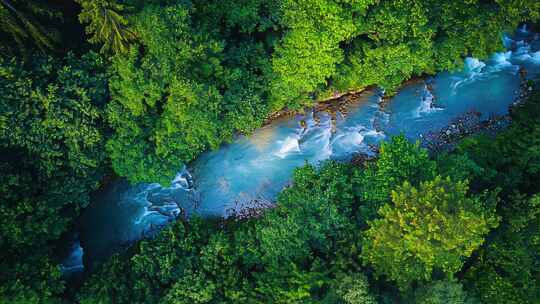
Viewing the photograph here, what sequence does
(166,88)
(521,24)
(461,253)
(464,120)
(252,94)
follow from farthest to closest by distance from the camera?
(521,24)
(464,120)
(252,94)
(166,88)
(461,253)

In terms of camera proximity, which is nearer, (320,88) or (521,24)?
(320,88)

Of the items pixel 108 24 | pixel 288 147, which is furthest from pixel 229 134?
pixel 108 24

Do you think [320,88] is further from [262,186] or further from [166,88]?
[166,88]

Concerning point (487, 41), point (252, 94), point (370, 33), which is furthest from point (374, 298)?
point (487, 41)

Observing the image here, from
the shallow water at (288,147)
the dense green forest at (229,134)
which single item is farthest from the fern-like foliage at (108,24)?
the shallow water at (288,147)

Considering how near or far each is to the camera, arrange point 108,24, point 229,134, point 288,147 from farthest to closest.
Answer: point 288,147, point 229,134, point 108,24

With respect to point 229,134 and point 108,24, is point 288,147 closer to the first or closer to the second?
point 229,134

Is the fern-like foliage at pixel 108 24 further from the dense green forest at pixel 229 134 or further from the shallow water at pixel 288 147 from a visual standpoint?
the shallow water at pixel 288 147

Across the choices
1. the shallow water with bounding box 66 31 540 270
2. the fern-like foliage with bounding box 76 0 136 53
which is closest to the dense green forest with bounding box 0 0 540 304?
the fern-like foliage with bounding box 76 0 136 53
